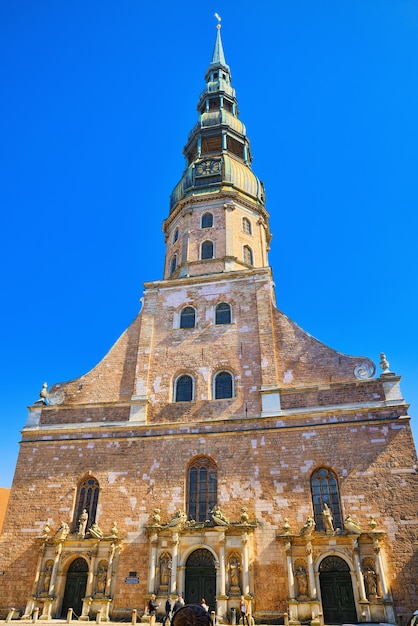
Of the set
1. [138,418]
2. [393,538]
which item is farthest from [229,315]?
[393,538]

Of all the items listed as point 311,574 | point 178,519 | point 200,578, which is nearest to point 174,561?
point 200,578

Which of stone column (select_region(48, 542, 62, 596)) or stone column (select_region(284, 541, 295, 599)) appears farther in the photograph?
stone column (select_region(48, 542, 62, 596))

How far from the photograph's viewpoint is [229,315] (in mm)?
22109

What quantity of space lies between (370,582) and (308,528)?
2392 mm

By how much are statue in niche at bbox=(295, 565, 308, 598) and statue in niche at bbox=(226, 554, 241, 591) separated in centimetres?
195

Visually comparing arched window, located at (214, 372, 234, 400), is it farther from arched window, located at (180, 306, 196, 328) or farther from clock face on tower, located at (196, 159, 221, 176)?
clock face on tower, located at (196, 159, 221, 176)

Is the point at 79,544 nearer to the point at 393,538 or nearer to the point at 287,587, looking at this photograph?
the point at 287,587

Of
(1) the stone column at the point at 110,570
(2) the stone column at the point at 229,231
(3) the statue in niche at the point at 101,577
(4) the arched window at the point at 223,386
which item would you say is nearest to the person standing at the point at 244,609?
(1) the stone column at the point at 110,570

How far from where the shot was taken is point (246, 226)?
26.6 metres

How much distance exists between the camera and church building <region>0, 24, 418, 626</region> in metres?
15.7

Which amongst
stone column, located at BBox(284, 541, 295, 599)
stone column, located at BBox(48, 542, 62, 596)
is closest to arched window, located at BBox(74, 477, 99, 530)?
stone column, located at BBox(48, 542, 62, 596)

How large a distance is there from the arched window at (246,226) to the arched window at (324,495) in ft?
45.1

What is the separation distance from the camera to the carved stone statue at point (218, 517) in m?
16.7

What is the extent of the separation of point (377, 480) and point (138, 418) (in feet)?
31.3
